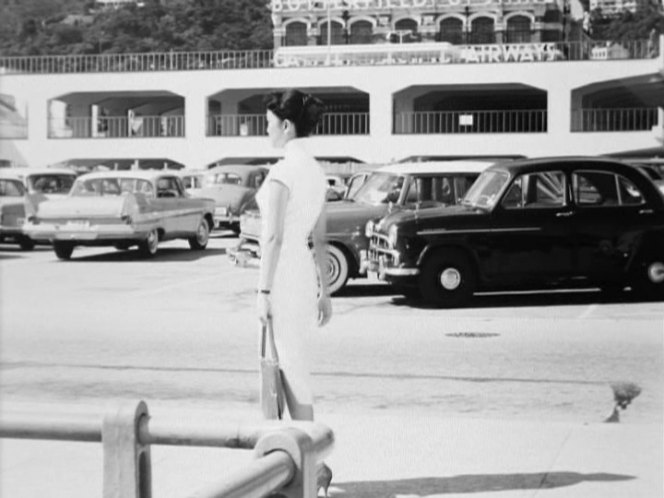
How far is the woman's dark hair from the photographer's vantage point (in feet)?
20.1

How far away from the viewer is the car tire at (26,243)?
26.3m

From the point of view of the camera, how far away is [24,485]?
21.5 ft

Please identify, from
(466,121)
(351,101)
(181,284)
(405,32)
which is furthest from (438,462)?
(405,32)

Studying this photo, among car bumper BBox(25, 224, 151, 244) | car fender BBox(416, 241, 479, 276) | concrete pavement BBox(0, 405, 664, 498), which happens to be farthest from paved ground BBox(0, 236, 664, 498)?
car bumper BBox(25, 224, 151, 244)

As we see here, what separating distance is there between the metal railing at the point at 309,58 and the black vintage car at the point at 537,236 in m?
47.7

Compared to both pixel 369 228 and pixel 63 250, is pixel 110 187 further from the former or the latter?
pixel 369 228

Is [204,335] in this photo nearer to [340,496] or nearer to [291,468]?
[340,496]

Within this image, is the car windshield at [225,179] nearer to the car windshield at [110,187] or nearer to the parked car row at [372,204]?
the car windshield at [110,187]

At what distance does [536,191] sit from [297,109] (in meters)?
9.81

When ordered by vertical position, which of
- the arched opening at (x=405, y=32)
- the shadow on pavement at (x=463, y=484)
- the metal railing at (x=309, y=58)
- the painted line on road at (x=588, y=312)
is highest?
the arched opening at (x=405, y=32)

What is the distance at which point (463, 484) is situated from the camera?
6.73 metres

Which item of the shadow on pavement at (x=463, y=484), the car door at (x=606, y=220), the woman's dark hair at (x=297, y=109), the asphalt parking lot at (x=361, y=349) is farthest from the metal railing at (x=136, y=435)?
the car door at (x=606, y=220)

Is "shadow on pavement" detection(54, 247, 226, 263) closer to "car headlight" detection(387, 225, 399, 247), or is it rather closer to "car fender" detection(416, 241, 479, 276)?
"car headlight" detection(387, 225, 399, 247)

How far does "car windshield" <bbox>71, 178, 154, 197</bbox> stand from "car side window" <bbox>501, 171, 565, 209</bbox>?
9.71m
